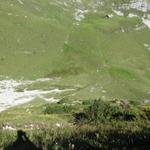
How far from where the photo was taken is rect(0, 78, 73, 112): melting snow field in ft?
477

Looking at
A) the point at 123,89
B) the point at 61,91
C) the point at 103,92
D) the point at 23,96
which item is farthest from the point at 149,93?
the point at 23,96

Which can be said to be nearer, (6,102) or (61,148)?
(61,148)

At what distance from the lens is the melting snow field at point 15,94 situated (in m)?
146

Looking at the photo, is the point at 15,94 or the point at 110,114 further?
the point at 15,94

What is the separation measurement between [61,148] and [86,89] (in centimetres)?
15603

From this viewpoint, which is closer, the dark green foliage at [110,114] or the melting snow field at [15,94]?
the dark green foliage at [110,114]

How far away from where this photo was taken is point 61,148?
8461 mm

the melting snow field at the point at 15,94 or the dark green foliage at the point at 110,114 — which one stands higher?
the dark green foliage at the point at 110,114

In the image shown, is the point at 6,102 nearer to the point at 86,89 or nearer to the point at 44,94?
the point at 44,94

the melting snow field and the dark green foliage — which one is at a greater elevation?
the dark green foliage

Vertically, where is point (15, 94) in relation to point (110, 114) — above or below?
below

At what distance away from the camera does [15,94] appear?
161875mm

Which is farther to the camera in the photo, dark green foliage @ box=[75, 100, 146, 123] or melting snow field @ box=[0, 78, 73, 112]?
melting snow field @ box=[0, 78, 73, 112]

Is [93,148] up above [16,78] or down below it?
above
